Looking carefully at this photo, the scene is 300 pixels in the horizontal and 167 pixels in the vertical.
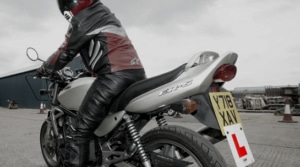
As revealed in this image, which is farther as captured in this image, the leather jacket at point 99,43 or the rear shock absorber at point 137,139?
the leather jacket at point 99,43

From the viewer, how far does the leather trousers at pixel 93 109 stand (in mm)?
2295

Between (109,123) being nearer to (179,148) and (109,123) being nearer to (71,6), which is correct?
(179,148)

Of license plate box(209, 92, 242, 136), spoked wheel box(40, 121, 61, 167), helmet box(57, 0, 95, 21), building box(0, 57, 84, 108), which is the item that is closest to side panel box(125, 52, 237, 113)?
license plate box(209, 92, 242, 136)

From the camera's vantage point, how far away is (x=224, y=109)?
1.95 metres

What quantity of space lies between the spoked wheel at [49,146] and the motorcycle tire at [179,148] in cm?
157

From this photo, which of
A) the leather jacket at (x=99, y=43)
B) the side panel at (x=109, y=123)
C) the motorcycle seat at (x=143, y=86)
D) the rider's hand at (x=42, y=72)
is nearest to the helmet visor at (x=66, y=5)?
the leather jacket at (x=99, y=43)

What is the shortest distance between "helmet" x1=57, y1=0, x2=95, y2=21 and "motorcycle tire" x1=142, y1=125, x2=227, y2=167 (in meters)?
1.40

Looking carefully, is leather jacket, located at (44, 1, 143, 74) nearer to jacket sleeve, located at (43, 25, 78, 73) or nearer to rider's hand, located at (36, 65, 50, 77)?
jacket sleeve, located at (43, 25, 78, 73)

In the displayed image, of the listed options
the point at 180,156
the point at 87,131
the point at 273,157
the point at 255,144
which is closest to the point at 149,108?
the point at 180,156

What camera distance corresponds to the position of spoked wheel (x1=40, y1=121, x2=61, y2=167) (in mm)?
3206

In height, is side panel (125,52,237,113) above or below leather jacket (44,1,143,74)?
below

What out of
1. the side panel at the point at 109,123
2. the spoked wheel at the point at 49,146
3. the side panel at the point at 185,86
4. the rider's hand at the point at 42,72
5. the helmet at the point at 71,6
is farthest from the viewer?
the spoked wheel at the point at 49,146

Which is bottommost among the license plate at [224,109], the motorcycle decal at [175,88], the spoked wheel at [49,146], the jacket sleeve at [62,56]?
the spoked wheel at [49,146]

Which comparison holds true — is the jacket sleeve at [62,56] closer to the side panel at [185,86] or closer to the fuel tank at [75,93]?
the fuel tank at [75,93]
